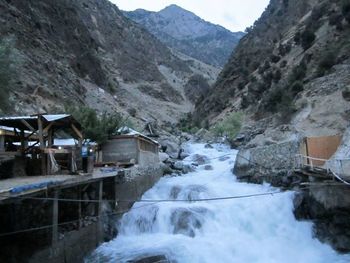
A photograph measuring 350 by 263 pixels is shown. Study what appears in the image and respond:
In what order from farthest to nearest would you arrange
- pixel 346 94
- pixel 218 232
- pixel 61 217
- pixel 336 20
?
1. pixel 336 20
2. pixel 346 94
3. pixel 218 232
4. pixel 61 217

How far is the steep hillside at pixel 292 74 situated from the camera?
28.3 metres

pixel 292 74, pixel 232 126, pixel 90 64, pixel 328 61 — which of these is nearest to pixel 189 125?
pixel 90 64

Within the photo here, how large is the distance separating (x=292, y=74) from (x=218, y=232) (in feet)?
89.8

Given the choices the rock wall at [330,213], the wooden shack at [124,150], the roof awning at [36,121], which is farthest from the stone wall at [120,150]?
the rock wall at [330,213]

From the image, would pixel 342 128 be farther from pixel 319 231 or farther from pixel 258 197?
pixel 319 231

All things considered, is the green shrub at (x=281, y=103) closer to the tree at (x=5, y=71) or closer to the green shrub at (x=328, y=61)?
the green shrub at (x=328, y=61)

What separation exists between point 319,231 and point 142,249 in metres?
7.52

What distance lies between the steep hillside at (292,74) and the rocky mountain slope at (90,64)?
49.6 feet

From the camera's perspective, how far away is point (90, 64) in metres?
63.3

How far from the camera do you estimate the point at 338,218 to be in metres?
17.1

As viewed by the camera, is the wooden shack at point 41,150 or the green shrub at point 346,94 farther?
the green shrub at point 346,94

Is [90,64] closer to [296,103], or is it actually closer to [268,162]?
[296,103]

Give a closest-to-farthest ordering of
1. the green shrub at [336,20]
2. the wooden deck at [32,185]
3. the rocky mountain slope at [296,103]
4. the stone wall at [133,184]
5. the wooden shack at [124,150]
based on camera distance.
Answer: the wooden deck at [32,185] → the rocky mountain slope at [296,103] → the stone wall at [133,184] → the wooden shack at [124,150] → the green shrub at [336,20]

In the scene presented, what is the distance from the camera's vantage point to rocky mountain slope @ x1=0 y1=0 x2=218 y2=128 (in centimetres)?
4028
